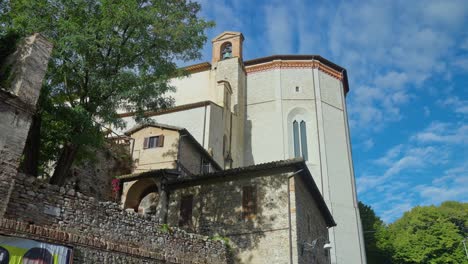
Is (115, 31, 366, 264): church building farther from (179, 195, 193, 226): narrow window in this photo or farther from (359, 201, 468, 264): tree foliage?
(359, 201, 468, 264): tree foliage

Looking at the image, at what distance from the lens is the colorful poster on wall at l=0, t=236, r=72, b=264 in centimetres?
815

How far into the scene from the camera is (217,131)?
2748 cm

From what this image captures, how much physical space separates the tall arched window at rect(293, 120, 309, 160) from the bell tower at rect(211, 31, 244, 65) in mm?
7448

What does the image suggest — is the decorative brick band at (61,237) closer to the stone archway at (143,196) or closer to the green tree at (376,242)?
the stone archway at (143,196)

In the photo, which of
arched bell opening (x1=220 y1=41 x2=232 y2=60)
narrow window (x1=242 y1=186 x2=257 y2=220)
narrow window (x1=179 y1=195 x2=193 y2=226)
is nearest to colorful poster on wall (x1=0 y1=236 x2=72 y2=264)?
narrow window (x1=242 y1=186 x2=257 y2=220)

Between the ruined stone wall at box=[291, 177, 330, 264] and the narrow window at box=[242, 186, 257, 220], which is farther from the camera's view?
the narrow window at box=[242, 186, 257, 220]

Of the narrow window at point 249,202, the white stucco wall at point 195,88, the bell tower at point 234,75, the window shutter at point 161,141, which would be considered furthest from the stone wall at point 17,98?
the white stucco wall at point 195,88

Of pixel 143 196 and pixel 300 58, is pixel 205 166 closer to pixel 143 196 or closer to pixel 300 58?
pixel 143 196

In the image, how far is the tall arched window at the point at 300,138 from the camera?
32.0 metres

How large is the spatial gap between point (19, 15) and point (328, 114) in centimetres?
2484

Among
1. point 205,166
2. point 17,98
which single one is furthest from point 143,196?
point 17,98

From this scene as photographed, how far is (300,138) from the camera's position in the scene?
1288 inches

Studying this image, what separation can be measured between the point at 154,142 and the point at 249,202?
8393mm

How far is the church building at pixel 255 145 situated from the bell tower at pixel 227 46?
9 cm
